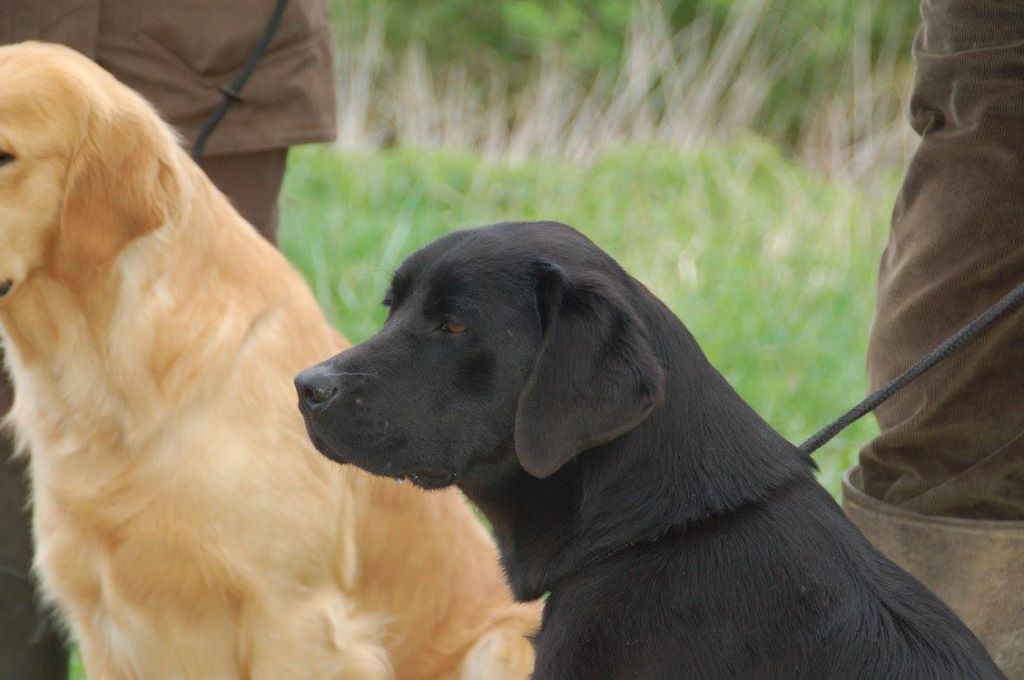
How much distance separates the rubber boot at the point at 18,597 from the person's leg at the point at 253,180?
0.80m

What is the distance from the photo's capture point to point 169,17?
11.3ft

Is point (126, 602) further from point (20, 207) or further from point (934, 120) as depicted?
point (934, 120)

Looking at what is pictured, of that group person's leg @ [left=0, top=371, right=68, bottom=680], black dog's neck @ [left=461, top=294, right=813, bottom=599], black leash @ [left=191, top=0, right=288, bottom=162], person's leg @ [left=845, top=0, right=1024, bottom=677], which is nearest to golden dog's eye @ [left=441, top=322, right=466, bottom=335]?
black dog's neck @ [left=461, top=294, right=813, bottom=599]

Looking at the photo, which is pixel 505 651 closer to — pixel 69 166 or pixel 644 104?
pixel 69 166

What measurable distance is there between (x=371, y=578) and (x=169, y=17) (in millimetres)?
1485

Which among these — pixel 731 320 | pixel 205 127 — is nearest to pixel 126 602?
pixel 205 127

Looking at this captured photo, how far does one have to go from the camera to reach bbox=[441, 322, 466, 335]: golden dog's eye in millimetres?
2574

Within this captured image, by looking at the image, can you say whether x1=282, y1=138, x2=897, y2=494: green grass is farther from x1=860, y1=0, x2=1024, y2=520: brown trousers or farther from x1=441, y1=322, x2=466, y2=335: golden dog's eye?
x1=441, y1=322, x2=466, y2=335: golden dog's eye

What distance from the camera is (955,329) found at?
10.7 ft

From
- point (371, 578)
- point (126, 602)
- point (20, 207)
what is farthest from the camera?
point (371, 578)

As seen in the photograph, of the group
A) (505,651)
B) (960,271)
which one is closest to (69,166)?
(505,651)

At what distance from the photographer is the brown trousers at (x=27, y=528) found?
12.2ft

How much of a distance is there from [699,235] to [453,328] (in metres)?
5.66

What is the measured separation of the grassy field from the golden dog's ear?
8.42ft
